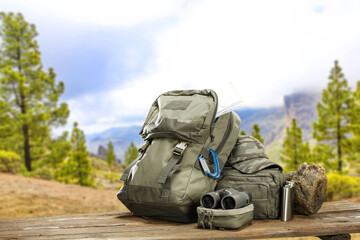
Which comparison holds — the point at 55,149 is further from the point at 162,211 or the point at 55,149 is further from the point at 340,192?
the point at 162,211

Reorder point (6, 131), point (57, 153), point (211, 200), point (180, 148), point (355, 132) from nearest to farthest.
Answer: point (211, 200) < point (180, 148) < point (355, 132) < point (6, 131) < point (57, 153)

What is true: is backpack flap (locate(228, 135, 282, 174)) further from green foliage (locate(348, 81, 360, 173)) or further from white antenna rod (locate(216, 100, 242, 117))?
green foliage (locate(348, 81, 360, 173))

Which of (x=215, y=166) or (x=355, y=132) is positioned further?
(x=355, y=132)

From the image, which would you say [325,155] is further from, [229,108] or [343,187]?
[229,108]

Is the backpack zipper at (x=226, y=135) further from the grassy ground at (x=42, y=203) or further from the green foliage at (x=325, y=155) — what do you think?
the green foliage at (x=325, y=155)

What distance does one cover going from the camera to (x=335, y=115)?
50.2ft

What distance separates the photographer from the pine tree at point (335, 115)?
601 inches

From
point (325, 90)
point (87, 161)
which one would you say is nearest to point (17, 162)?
point (87, 161)

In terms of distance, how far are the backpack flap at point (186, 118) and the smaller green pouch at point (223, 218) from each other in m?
0.63

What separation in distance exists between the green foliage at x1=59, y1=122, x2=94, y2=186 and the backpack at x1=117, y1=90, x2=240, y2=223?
1570cm

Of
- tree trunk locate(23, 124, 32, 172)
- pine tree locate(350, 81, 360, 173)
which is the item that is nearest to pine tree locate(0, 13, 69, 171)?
tree trunk locate(23, 124, 32, 172)

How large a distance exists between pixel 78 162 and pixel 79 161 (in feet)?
0.25

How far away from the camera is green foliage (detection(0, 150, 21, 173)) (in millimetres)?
15197

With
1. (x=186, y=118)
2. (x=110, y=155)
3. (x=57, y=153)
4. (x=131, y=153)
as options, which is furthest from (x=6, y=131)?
(x=110, y=155)
